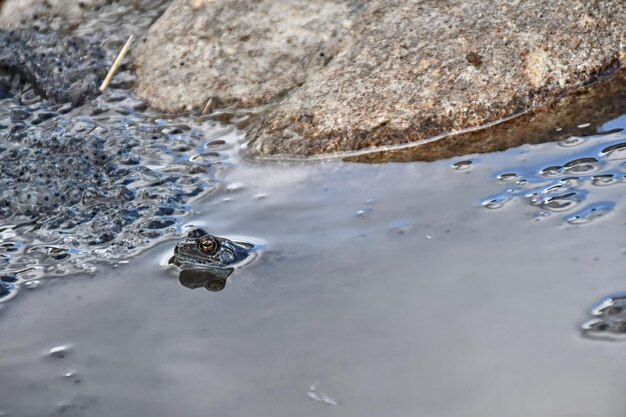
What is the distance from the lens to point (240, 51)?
478 centimetres

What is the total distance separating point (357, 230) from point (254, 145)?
1.00m

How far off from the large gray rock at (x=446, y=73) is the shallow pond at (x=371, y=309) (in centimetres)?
36

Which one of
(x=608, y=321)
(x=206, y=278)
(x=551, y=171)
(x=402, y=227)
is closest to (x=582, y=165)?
(x=551, y=171)


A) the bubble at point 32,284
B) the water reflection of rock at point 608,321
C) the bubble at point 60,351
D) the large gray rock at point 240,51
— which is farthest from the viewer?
the large gray rock at point 240,51

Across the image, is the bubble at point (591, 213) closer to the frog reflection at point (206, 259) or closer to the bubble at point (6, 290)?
the frog reflection at point (206, 259)

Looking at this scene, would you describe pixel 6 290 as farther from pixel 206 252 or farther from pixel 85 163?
pixel 85 163

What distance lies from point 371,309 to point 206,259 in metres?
0.71

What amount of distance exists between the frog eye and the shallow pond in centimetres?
15

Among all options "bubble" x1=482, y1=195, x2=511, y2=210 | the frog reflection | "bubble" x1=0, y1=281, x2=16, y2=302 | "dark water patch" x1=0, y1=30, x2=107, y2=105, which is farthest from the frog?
"dark water patch" x1=0, y1=30, x2=107, y2=105

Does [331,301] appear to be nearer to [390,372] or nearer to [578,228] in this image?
[390,372]

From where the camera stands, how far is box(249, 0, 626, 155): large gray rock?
13.6ft

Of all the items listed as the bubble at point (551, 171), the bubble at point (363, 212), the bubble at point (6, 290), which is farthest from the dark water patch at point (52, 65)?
the bubble at point (551, 171)

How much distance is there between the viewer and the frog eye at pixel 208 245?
3311 mm

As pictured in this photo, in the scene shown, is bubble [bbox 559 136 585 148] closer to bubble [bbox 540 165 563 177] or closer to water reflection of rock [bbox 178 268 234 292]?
bubble [bbox 540 165 563 177]
